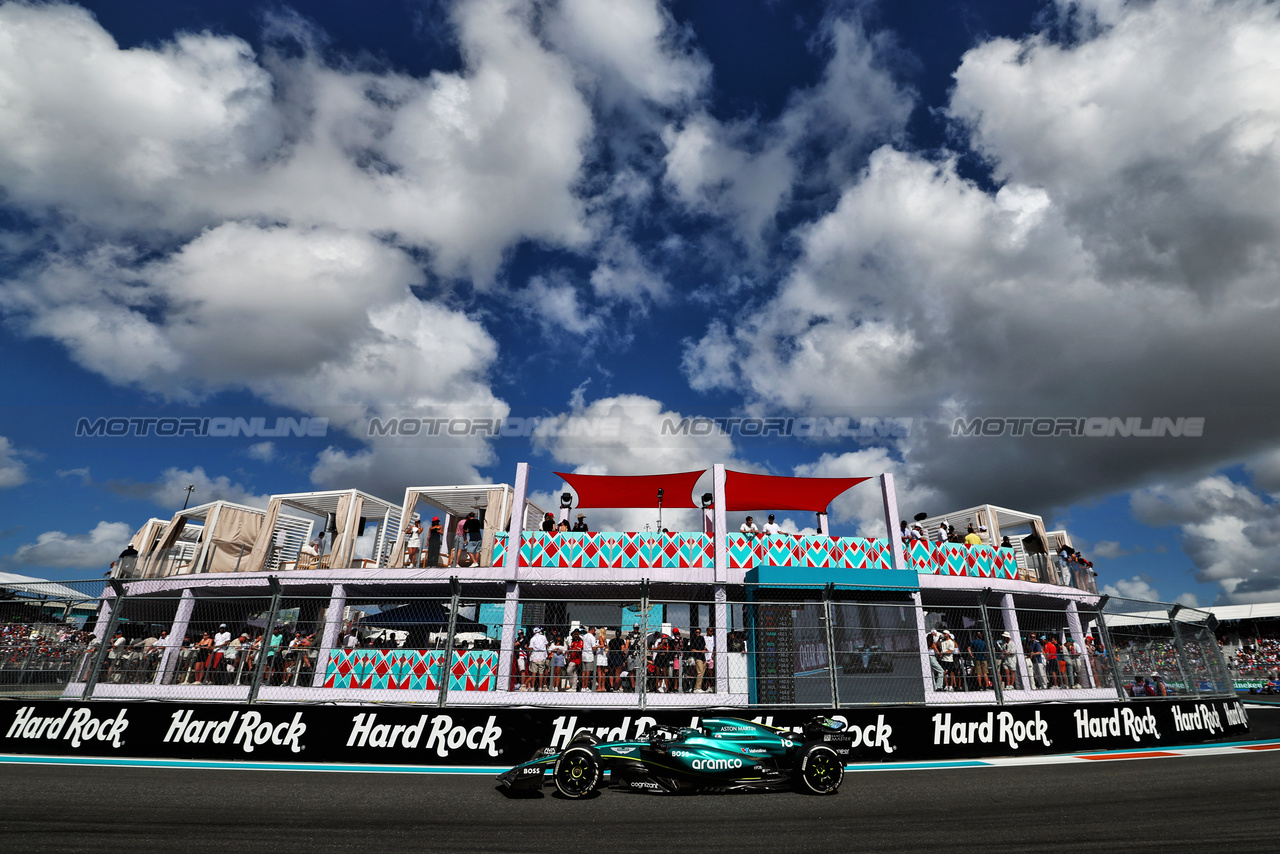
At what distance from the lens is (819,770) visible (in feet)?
20.9

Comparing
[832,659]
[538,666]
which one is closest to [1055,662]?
[832,659]

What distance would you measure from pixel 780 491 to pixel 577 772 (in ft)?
46.6

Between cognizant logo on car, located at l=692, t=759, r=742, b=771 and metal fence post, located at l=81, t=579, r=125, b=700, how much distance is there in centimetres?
794

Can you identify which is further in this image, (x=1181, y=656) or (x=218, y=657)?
(x=1181, y=656)

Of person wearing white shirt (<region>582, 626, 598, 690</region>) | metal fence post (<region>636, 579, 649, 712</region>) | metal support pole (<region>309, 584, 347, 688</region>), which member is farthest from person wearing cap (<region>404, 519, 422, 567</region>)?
metal fence post (<region>636, 579, 649, 712</region>)

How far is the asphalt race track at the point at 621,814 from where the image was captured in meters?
4.39

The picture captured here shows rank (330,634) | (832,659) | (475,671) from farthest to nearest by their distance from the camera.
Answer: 1. (330,634)
2. (475,671)
3. (832,659)

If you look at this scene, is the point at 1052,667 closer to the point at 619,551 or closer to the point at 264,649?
the point at 619,551

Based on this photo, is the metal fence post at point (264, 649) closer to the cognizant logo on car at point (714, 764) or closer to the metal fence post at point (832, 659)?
the cognizant logo on car at point (714, 764)

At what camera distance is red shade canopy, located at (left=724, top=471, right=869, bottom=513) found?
1871 centimetres

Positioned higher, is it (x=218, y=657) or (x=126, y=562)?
(x=126, y=562)

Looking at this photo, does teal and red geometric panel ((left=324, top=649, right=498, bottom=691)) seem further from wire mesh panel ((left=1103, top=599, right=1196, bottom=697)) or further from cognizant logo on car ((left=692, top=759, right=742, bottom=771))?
wire mesh panel ((left=1103, top=599, right=1196, bottom=697))

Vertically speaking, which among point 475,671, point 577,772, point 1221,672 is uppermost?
point 1221,672

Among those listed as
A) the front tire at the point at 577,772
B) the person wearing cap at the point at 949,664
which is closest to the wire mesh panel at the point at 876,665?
the person wearing cap at the point at 949,664
